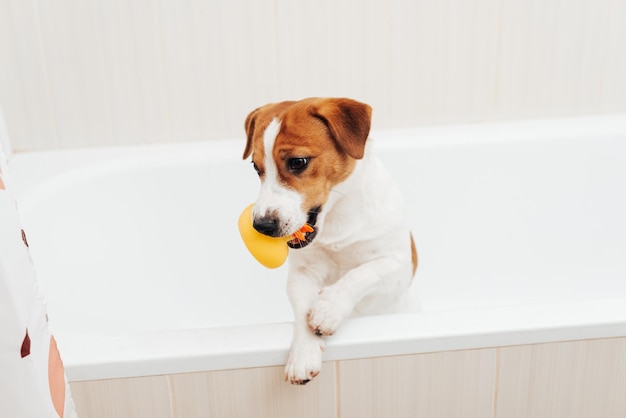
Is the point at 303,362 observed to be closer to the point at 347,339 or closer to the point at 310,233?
the point at 347,339

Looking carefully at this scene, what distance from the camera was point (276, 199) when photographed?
3.71 feet

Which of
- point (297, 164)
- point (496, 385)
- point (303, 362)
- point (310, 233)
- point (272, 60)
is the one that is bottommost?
point (496, 385)

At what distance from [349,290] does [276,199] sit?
0.22 meters

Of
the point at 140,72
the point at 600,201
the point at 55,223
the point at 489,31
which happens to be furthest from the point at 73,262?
the point at 600,201

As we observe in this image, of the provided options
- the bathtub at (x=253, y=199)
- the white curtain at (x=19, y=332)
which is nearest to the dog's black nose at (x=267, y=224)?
the white curtain at (x=19, y=332)

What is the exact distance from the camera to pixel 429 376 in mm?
1176

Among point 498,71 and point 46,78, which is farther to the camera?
point 498,71

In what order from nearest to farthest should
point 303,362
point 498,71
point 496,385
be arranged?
point 303,362 < point 496,385 < point 498,71

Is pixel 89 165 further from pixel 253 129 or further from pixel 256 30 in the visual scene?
pixel 253 129

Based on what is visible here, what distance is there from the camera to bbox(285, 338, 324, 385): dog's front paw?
1084 mm

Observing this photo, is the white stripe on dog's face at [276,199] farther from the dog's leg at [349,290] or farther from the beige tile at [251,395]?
the beige tile at [251,395]

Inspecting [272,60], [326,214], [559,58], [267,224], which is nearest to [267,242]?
[267,224]

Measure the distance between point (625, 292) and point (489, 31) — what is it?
84cm

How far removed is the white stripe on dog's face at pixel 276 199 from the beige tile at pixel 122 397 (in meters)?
0.31
